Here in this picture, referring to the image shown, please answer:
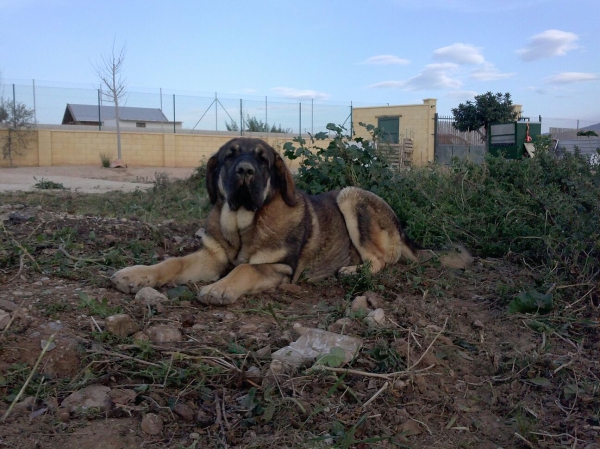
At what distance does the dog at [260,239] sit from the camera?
14.4ft

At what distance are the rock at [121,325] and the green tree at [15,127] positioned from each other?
25.2 meters

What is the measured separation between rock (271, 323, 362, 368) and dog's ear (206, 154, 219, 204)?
2.07 meters

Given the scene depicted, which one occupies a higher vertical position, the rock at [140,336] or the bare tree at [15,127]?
the bare tree at [15,127]

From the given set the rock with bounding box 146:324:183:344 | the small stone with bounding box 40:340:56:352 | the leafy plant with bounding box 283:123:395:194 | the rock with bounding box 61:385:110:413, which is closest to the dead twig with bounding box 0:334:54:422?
the small stone with bounding box 40:340:56:352

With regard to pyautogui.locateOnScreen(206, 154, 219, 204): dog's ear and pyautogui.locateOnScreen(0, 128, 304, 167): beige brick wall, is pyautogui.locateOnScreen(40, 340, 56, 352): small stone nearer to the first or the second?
pyautogui.locateOnScreen(206, 154, 219, 204): dog's ear

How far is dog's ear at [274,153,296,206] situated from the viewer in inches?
194

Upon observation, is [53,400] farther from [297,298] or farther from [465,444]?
[297,298]

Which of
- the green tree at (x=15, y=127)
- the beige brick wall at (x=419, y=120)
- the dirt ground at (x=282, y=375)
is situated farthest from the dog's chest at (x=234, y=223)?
the beige brick wall at (x=419, y=120)

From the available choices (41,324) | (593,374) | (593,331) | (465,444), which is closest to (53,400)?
(41,324)

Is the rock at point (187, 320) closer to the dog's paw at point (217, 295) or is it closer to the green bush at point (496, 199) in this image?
the dog's paw at point (217, 295)

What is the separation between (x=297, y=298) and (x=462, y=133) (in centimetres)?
3421

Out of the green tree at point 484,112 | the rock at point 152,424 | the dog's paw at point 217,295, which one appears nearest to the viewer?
the rock at point 152,424

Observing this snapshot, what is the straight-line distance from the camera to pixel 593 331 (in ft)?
12.2

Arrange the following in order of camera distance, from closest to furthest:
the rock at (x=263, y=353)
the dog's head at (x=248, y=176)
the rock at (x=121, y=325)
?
1. the rock at (x=263, y=353)
2. the rock at (x=121, y=325)
3. the dog's head at (x=248, y=176)
